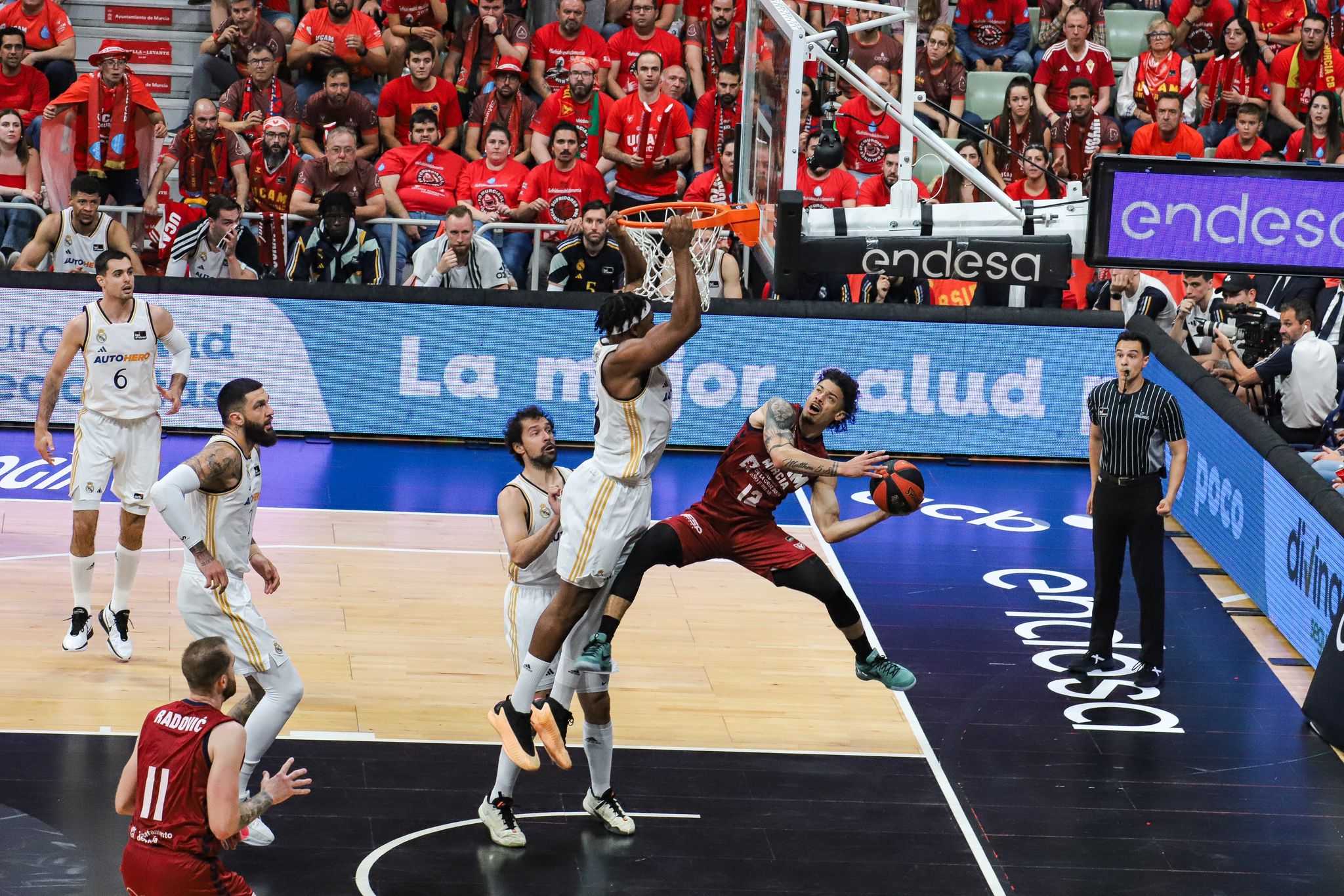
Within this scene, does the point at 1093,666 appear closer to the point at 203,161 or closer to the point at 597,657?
the point at 597,657

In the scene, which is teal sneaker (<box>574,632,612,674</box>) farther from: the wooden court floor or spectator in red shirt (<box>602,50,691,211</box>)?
spectator in red shirt (<box>602,50,691,211</box>)

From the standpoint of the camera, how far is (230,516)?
840 centimetres

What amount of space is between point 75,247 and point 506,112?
4.31 meters

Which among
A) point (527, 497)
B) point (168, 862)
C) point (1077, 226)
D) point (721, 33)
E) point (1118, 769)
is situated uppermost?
point (721, 33)

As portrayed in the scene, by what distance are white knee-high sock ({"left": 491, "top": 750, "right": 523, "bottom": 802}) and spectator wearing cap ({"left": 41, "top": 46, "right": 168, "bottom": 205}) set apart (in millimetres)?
10466

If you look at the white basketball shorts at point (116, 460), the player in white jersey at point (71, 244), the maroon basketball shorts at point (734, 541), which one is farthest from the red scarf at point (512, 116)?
the maroon basketball shorts at point (734, 541)

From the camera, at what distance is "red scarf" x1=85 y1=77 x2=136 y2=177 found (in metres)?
16.5

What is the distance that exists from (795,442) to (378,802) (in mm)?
2665

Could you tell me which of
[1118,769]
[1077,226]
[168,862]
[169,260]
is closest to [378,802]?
[168,862]

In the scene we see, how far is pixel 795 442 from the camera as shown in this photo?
28.1 ft

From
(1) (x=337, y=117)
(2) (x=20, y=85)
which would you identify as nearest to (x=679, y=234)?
(1) (x=337, y=117)

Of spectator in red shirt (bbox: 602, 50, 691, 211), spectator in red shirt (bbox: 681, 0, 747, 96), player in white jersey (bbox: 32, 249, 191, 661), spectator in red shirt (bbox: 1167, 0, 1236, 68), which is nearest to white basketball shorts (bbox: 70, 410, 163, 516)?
player in white jersey (bbox: 32, 249, 191, 661)

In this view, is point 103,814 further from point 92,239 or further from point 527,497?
point 92,239

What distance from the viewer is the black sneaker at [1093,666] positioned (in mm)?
10797
